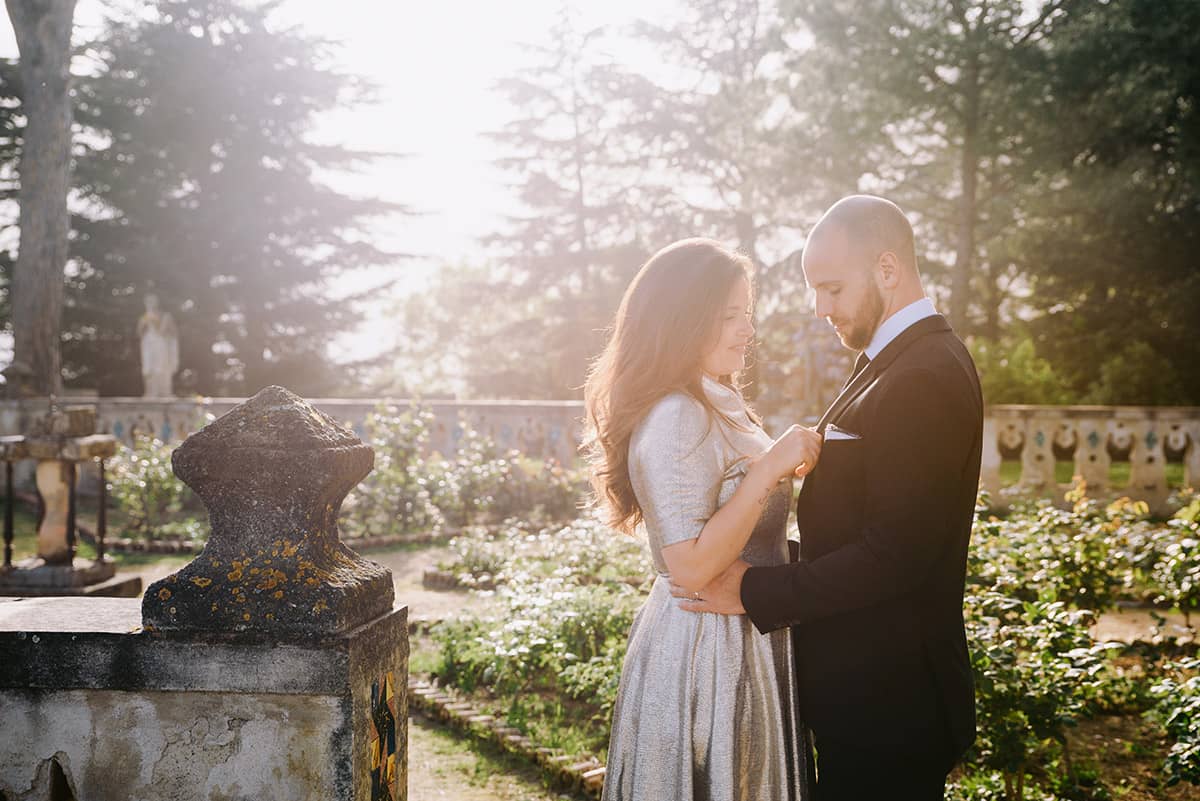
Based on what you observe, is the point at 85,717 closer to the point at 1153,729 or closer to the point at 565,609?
the point at 565,609

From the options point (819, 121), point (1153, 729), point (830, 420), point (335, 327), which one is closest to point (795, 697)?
point (830, 420)

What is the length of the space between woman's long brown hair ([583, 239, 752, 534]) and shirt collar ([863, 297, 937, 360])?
371mm

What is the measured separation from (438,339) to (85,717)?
37.0m

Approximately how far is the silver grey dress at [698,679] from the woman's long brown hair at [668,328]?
0.06 meters

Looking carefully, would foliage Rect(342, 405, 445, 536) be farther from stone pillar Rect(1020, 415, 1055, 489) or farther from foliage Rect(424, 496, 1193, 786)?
stone pillar Rect(1020, 415, 1055, 489)

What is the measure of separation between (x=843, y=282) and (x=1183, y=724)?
7.68 ft

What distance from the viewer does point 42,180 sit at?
15.0 meters

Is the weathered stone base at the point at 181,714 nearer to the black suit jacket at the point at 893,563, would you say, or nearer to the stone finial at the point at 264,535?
the stone finial at the point at 264,535

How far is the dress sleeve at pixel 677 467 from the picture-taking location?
2402 mm

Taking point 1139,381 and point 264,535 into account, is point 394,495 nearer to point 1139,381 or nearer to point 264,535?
point 264,535

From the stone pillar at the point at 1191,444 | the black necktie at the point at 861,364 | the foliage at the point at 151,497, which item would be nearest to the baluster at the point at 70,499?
the foliage at the point at 151,497

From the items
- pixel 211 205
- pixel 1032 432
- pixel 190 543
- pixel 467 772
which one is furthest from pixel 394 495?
pixel 211 205

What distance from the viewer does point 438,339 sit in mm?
38719

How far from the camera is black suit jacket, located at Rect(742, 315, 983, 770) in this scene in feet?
7.29
